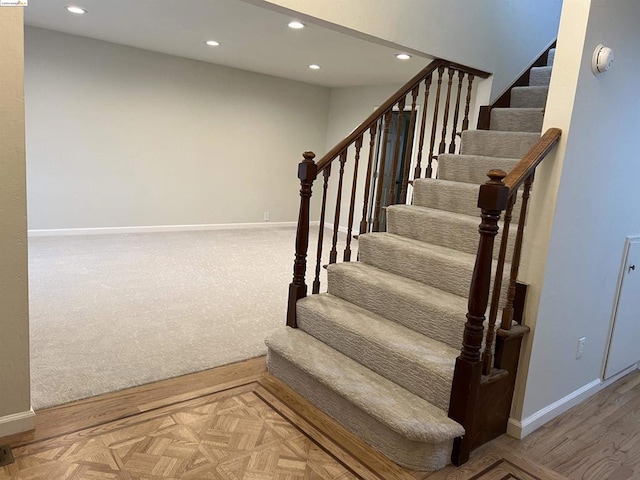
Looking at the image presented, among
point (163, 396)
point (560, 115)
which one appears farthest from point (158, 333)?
point (560, 115)

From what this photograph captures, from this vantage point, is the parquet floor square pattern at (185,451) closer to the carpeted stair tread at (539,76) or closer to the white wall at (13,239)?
→ the white wall at (13,239)

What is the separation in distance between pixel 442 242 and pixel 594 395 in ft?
4.16

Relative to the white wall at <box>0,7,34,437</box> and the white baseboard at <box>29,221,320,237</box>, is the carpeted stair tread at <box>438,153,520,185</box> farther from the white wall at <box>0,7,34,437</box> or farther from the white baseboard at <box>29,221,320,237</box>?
the white baseboard at <box>29,221,320,237</box>

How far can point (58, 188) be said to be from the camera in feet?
18.6

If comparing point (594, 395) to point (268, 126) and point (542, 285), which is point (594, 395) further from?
point (268, 126)

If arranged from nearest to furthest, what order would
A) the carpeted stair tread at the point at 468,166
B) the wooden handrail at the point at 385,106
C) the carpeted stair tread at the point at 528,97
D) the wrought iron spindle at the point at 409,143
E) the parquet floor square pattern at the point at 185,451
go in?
the parquet floor square pattern at the point at 185,451 < the wooden handrail at the point at 385,106 < the carpeted stair tread at the point at 468,166 < the wrought iron spindle at the point at 409,143 < the carpeted stair tread at the point at 528,97

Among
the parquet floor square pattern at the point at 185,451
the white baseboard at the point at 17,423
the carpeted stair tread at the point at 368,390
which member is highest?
the carpeted stair tread at the point at 368,390

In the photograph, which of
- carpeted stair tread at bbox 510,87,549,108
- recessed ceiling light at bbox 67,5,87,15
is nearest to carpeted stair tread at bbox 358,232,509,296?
carpeted stair tread at bbox 510,87,549,108

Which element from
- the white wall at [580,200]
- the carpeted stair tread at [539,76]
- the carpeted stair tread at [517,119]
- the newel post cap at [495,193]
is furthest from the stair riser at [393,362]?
the carpeted stair tread at [539,76]

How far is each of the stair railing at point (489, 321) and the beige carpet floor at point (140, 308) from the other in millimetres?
1401

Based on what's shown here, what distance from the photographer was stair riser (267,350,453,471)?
2.04 meters

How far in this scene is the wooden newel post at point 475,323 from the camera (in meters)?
1.90

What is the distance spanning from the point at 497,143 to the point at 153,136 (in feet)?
14.6

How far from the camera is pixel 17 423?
2066 mm
